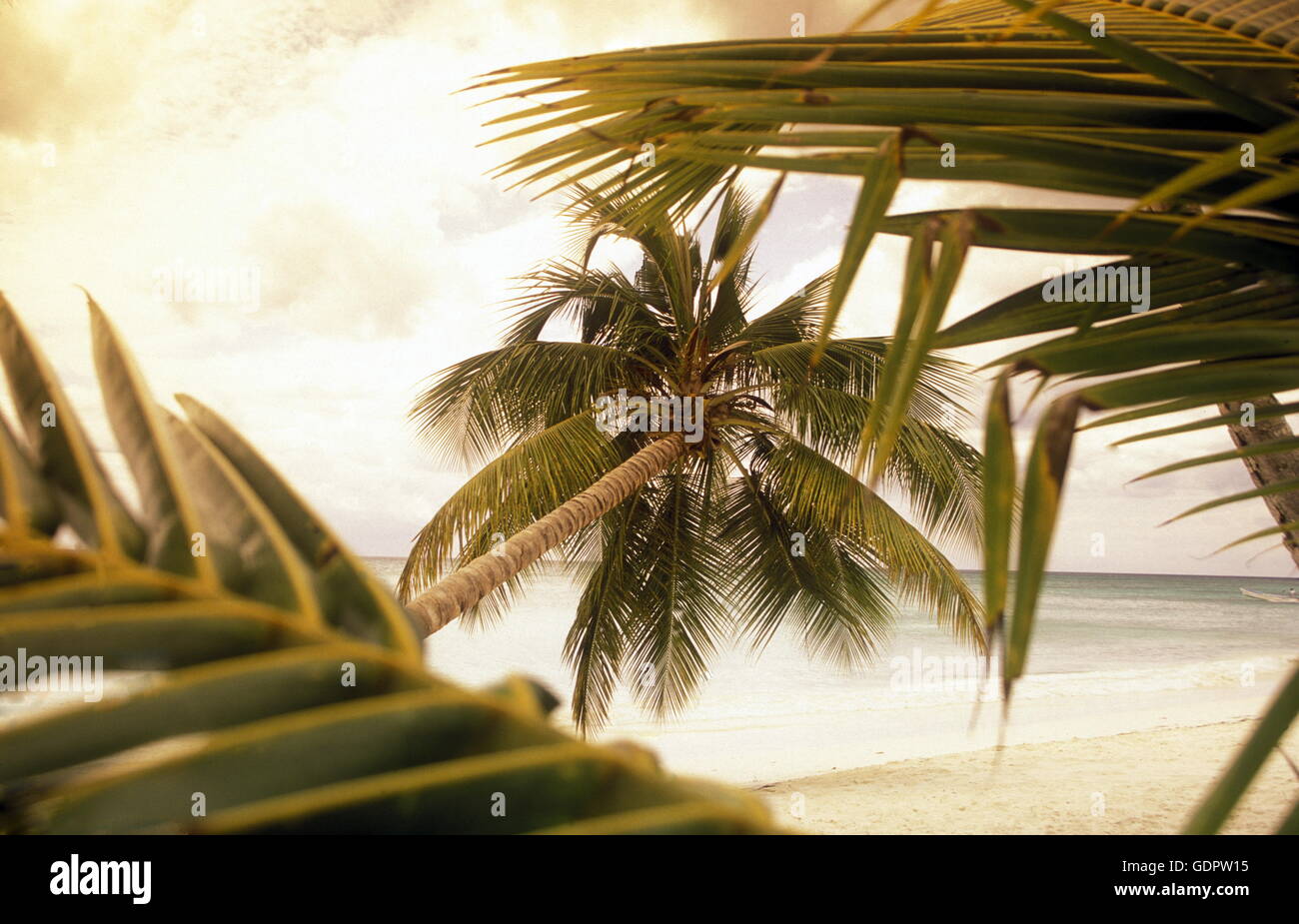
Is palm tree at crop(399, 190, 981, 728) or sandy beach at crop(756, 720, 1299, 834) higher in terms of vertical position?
palm tree at crop(399, 190, 981, 728)

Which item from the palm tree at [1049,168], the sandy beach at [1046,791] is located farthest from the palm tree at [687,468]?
the palm tree at [1049,168]

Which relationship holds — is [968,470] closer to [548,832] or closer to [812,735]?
[548,832]

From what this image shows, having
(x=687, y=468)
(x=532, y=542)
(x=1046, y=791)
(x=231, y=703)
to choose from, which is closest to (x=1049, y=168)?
(x=231, y=703)

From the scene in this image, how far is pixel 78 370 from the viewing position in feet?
58.4


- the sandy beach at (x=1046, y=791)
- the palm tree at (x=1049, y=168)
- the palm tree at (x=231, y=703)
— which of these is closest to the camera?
the palm tree at (x=231, y=703)

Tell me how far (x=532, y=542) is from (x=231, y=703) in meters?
4.31

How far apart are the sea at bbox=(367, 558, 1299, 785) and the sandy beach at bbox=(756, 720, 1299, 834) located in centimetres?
88

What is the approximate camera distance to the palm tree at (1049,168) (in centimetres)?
41

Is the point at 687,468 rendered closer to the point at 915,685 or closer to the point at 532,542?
the point at 532,542

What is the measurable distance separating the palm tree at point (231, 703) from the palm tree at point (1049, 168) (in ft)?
→ 0.80

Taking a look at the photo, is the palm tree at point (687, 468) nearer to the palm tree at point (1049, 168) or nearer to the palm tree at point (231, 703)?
the palm tree at point (1049, 168)

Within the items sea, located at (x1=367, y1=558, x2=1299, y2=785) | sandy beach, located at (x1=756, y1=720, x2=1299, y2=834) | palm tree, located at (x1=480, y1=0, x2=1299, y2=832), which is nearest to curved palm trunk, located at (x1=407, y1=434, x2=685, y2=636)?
sea, located at (x1=367, y1=558, x2=1299, y2=785)

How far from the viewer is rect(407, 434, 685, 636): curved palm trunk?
3658 mm

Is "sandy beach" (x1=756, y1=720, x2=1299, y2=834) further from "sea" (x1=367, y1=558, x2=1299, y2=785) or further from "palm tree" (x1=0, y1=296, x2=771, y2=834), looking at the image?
"palm tree" (x1=0, y1=296, x2=771, y2=834)
